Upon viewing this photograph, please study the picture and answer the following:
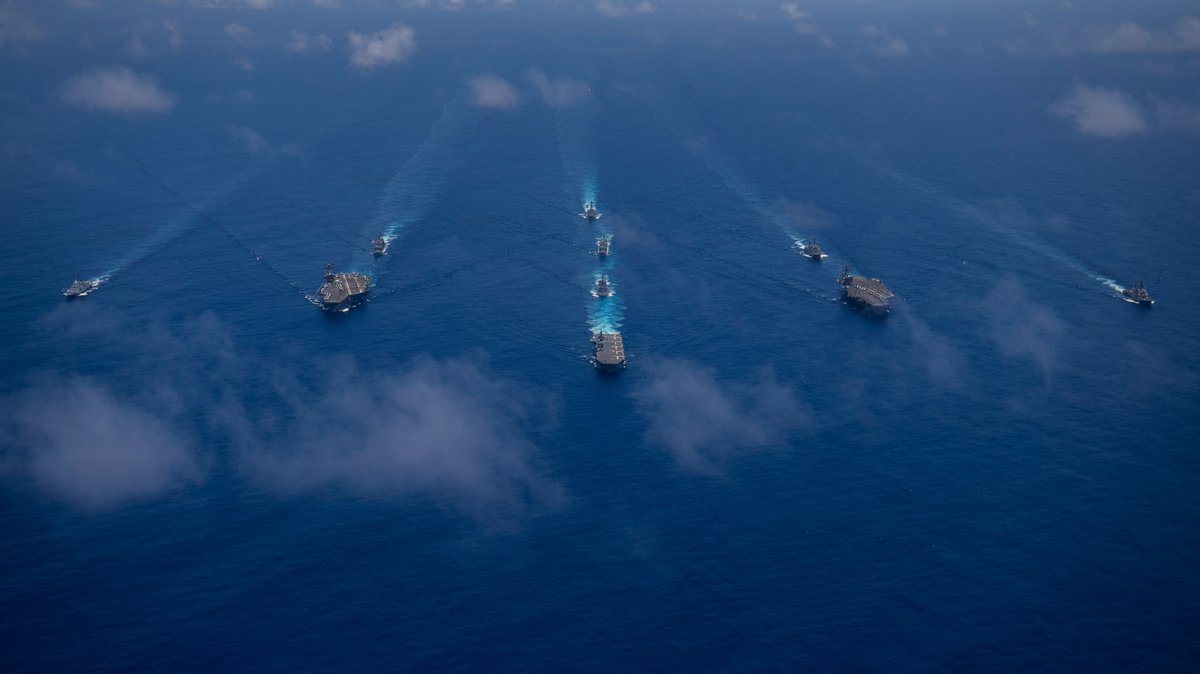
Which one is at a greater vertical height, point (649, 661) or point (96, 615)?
point (96, 615)

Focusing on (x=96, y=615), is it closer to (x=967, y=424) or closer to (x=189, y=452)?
(x=189, y=452)

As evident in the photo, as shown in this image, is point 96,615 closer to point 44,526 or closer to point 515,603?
point 44,526

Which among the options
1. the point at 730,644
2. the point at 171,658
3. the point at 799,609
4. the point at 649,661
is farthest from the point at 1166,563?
Result: the point at 171,658

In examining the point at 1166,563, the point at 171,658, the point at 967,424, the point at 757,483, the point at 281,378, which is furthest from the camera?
the point at 281,378

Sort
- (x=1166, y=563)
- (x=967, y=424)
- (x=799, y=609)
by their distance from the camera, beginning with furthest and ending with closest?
(x=967, y=424) < (x=1166, y=563) < (x=799, y=609)

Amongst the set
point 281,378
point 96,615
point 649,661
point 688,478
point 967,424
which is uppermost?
point 281,378

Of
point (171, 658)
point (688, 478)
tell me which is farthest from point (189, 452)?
point (688, 478)

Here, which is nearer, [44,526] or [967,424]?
[44,526]

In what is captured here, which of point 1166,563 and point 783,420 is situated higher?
point 783,420

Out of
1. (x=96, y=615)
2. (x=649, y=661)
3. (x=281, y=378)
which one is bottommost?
(x=649, y=661)
